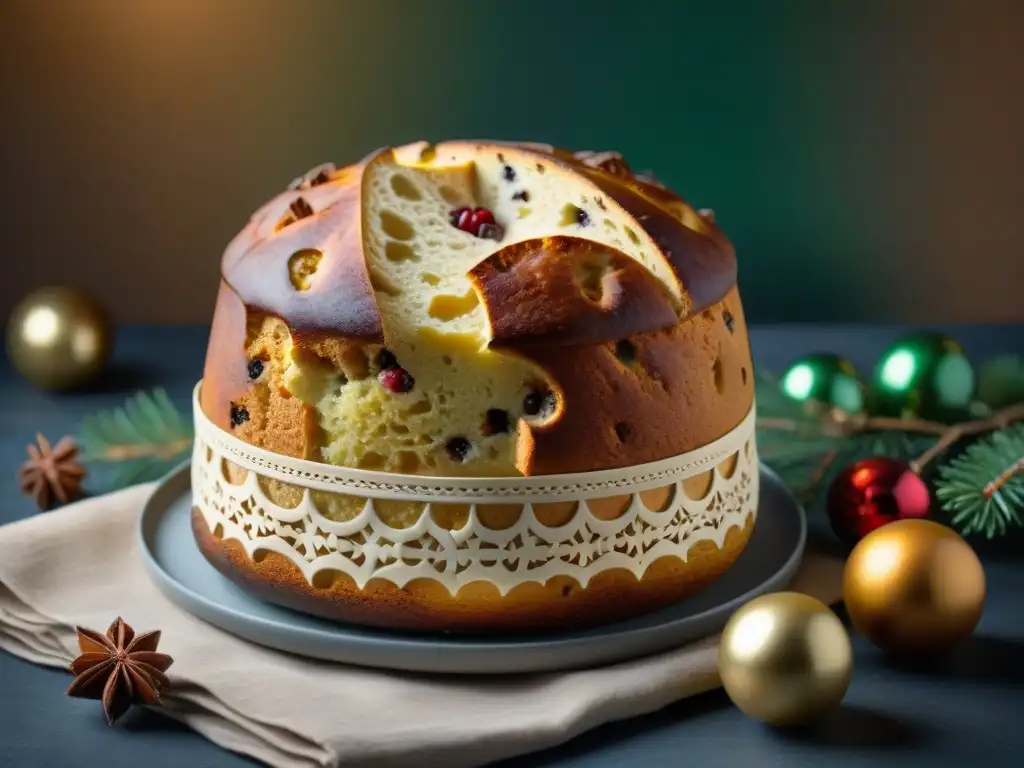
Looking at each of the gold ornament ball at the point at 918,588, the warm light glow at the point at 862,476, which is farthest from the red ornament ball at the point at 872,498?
the gold ornament ball at the point at 918,588

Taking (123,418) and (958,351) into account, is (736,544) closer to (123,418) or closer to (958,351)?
(958,351)

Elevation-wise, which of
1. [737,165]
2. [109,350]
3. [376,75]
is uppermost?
[376,75]

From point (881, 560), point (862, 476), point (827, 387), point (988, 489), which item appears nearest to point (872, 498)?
point (862, 476)

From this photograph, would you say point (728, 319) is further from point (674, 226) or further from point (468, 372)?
point (468, 372)

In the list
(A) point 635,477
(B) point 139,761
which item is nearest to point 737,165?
(A) point 635,477

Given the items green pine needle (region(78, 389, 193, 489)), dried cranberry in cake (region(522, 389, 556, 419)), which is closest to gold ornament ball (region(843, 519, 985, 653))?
dried cranberry in cake (region(522, 389, 556, 419))

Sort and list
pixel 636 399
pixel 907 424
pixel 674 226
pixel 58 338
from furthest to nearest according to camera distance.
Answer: pixel 58 338
pixel 907 424
pixel 674 226
pixel 636 399
